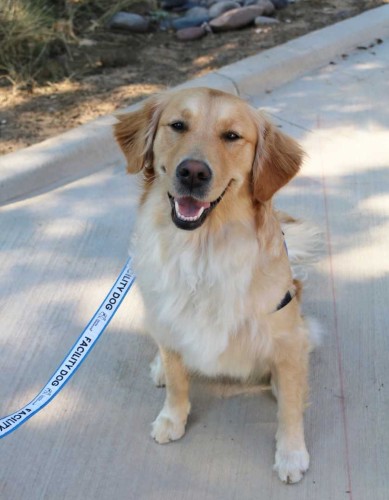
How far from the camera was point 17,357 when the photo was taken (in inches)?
124

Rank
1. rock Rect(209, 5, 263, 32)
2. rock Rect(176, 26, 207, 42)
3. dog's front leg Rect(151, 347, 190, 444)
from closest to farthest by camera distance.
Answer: dog's front leg Rect(151, 347, 190, 444), rock Rect(176, 26, 207, 42), rock Rect(209, 5, 263, 32)

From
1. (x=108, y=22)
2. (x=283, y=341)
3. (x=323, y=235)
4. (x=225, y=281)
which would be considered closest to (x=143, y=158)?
(x=225, y=281)

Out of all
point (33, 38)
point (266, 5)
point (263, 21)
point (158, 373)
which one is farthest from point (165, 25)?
point (158, 373)

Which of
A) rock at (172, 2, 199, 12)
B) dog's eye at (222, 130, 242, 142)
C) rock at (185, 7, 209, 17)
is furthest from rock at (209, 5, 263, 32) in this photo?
dog's eye at (222, 130, 242, 142)

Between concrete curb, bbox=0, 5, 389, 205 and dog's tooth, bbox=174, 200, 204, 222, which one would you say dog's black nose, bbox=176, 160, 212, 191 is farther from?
concrete curb, bbox=0, 5, 389, 205

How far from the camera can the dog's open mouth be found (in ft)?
7.68

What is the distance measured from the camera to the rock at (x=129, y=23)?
628cm

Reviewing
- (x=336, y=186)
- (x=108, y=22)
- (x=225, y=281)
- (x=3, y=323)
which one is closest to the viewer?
(x=225, y=281)

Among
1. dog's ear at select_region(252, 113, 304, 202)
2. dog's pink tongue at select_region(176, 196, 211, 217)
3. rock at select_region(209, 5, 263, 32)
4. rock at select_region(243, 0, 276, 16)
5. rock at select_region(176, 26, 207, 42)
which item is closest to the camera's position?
dog's pink tongue at select_region(176, 196, 211, 217)

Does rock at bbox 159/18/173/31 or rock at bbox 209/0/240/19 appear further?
rock at bbox 209/0/240/19

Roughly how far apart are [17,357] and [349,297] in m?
1.81

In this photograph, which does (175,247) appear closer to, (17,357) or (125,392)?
(125,392)

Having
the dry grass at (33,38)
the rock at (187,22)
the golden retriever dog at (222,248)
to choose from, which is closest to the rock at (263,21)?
the rock at (187,22)

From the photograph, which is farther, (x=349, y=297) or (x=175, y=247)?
(x=349, y=297)
